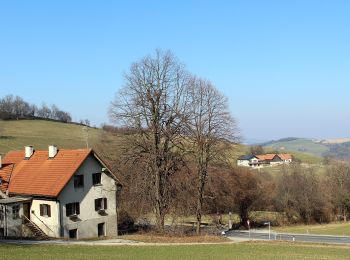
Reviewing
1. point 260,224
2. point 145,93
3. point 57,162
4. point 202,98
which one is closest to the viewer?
point 145,93

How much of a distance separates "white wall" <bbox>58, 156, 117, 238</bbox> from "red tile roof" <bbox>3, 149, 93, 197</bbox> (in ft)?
2.84

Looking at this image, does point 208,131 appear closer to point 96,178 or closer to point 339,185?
point 96,178

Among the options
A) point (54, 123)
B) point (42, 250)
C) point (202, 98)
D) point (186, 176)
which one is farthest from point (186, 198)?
point (54, 123)

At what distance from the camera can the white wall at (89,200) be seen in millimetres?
43594

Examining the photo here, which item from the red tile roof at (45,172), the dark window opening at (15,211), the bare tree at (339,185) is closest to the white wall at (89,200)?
the red tile roof at (45,172)

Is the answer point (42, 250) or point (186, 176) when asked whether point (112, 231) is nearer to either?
point (186, 176)

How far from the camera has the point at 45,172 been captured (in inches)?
1784

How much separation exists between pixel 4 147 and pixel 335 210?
7139 cm

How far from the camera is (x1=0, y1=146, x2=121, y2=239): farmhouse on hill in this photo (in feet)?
138

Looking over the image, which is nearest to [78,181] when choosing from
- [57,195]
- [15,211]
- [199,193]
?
[57,195]

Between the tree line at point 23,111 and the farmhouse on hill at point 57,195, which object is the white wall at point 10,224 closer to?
the farmhouse on hill at point 57,195

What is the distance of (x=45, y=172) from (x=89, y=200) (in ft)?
16.3

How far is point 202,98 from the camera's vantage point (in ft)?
173

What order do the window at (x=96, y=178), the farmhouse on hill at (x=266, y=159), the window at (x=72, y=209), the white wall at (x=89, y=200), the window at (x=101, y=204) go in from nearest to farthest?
the white wall at (x=89, y=200) → the window at (x=72, y=209) → the window at (x=96, y=178) → the window at (x=101, y=204) → the farmhouse on hill at (x=266, y=159)
